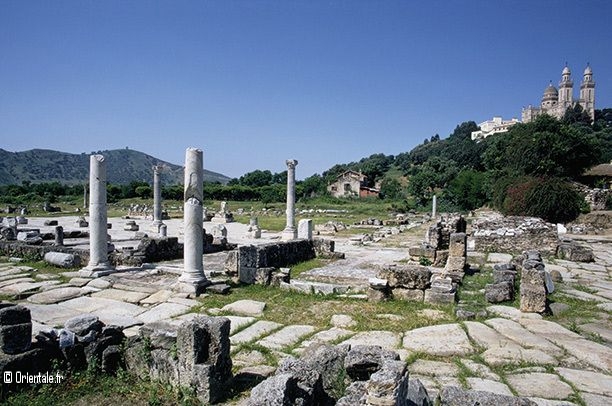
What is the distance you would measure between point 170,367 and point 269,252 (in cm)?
790

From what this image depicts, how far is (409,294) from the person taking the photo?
878cm

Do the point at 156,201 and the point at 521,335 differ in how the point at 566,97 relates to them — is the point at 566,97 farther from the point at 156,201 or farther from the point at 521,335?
the point at 521,335

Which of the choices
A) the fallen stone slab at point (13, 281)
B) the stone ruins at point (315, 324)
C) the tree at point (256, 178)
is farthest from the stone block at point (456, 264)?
the tree at point (256, 178)

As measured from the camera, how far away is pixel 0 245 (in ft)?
49.0

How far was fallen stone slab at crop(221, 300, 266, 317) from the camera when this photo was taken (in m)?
7.93

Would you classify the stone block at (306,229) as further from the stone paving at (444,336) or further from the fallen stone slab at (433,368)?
the fallen stone slab at (433,368)

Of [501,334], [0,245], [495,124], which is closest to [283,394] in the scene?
[501,334]

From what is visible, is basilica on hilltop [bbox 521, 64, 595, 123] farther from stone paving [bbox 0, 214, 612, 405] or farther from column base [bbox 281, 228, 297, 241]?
stone paving [bbox 0, 214, 612, 405]

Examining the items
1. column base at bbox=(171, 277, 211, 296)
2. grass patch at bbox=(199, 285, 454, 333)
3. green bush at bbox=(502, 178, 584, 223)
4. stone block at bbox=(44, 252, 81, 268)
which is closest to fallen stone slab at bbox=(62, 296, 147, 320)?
column base at bbox=(171, 277, 211, 296)

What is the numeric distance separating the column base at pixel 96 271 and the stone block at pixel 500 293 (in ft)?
32.2

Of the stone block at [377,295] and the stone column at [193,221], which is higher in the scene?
the stone column at [193,221]

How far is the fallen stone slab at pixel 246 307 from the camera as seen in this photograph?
793 cm

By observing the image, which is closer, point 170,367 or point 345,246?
point 170,367

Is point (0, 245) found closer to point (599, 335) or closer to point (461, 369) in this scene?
point (461, 369)
